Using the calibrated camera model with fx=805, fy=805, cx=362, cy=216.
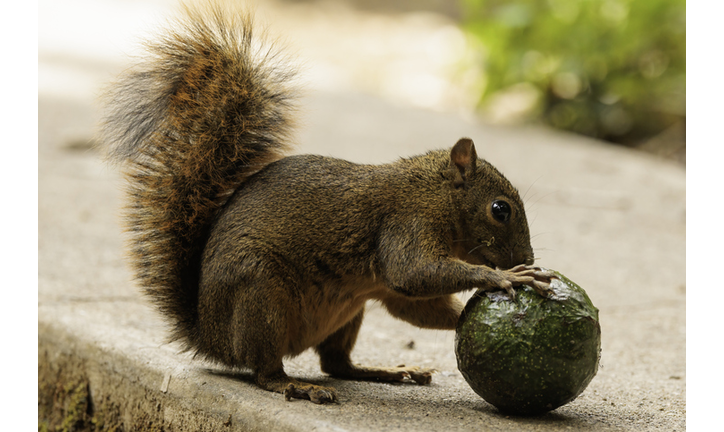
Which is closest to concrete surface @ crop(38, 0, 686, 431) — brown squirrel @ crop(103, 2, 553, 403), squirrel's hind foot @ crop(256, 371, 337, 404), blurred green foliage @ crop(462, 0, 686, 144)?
squirrel's hind foot @ crop(256, 371, 337, 404)

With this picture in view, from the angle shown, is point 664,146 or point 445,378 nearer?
point 445,378

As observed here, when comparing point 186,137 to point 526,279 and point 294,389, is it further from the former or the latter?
point 526,279

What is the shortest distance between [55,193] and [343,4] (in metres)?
14.0

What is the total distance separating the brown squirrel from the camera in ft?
8.14

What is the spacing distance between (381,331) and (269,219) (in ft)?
4.08

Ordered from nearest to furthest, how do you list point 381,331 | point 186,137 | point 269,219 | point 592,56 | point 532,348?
point 532,348 → point 269,219 → point 186,137 → point 381,331 → point 592,56

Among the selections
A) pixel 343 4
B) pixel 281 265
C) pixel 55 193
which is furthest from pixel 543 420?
pixel 343 4

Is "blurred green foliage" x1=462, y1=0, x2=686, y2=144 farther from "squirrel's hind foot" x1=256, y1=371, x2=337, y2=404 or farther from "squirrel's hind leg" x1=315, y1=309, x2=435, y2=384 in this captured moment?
"squirrel's hind foot" x1=256, y1=371, x2=337, y2=404

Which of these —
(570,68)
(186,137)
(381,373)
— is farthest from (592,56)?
(186,137)

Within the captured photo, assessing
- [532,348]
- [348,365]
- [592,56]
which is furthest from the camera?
[592,56]

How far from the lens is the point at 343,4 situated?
18750mm

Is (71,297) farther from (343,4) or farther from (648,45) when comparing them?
(343,4)

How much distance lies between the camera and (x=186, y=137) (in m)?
2.69

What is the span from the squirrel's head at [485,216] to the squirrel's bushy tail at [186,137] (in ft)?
2.14
